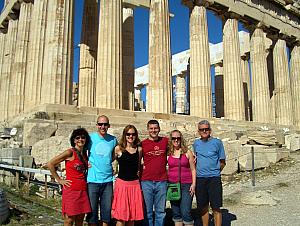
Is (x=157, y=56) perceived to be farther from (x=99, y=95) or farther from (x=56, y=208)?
(x=56, y=208)

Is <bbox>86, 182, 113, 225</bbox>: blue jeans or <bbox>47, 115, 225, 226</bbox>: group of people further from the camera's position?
<bbox>86, 182, 113, 225</bbox>: blue jeans

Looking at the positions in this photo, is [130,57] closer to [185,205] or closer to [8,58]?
[8,58]

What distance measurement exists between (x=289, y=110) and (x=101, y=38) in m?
21.8

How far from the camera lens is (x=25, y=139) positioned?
12.5 meters

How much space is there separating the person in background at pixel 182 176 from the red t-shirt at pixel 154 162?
16 centimetres

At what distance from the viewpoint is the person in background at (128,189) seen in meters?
4.86

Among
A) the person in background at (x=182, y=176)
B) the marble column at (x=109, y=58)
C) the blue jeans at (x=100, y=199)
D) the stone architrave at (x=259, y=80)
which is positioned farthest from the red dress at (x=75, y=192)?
the stone architrave at (x=259, y=80)

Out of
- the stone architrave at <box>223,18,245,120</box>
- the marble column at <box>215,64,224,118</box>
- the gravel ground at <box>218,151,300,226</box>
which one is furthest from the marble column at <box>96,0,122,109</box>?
the marble column at <box>215,64,224,118</box>

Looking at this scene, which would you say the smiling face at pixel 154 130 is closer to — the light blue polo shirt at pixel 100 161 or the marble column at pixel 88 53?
the light blue polo shirt at pixel 100 161

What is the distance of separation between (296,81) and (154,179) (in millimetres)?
33619

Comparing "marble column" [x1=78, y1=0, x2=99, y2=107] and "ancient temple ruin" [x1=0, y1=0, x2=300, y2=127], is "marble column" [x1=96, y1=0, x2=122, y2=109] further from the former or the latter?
"marble column" [x1=78, y1=0, x2=99, y2=107]

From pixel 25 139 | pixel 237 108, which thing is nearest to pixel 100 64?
pixel 25 139

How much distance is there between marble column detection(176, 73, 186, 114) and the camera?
43.2m

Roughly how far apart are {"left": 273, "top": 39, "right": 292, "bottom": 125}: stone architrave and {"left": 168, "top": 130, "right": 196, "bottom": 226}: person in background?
2983 centimetres
